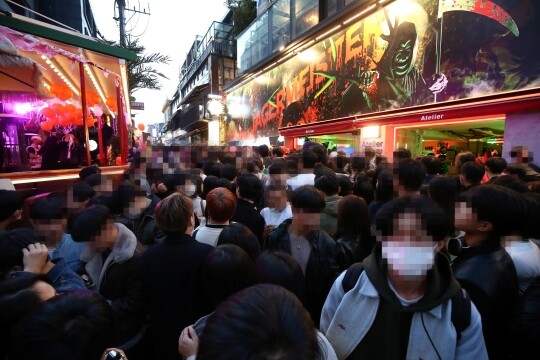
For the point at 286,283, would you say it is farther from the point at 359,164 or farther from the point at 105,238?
the point at 359,164

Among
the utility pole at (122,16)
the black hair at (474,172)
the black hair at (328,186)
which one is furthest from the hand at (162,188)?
the utility pole at (122,16)

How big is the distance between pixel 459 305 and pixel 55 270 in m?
2.19

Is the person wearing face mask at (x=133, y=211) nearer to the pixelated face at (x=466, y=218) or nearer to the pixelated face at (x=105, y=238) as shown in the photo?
the pixelated face at (x=105, y=238)

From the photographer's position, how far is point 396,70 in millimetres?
9758

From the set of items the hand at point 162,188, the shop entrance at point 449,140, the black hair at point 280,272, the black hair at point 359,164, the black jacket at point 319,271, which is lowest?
the black jacket at point 319,271

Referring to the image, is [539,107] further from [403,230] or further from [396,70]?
[403,230]

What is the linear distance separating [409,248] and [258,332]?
86 cm

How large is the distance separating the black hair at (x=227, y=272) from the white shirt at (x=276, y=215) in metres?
1.72

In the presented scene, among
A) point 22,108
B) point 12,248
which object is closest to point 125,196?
point 12,248

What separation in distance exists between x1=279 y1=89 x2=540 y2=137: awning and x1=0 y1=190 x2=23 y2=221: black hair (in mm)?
8472

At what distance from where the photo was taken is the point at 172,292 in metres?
2.03

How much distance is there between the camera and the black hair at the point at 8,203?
2.80 m

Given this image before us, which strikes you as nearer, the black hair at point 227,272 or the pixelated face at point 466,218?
the black hair at point 227,272

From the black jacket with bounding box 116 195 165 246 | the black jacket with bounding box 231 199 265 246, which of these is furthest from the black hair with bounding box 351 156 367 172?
the black jacket with bounding box 116 195 165 246
